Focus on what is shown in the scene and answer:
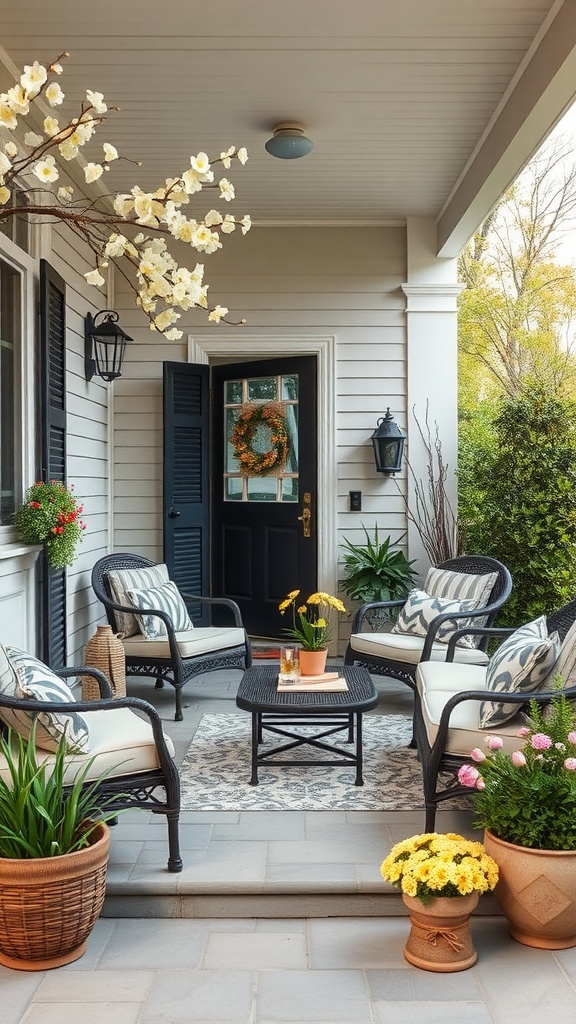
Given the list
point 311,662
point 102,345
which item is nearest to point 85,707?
point 311,662

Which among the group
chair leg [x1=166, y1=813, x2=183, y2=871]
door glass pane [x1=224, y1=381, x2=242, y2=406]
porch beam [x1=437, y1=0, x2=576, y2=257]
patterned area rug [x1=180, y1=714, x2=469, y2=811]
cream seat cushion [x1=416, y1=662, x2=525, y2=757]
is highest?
porch beam [x1=437, y1=0, x2=576, y2=257]

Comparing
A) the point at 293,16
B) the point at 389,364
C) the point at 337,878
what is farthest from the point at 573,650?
the point at 389,364

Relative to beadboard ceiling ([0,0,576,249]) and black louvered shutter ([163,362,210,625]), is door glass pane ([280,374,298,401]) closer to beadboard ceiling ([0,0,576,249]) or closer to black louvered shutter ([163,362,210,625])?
black louvered shutter ([163,362,210,625])

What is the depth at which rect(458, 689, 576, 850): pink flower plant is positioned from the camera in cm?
256

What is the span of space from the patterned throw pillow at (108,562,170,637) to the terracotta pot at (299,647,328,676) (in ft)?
4.64

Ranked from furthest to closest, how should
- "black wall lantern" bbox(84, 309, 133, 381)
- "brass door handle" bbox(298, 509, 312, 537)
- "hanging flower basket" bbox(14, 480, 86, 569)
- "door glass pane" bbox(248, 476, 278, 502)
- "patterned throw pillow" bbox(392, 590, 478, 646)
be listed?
"door glass pane" bbox(248, 476, 278, 502)
"brass door handle" bbox(298, 509, 312, 537)
"black wall lantern" bbox(84, 309, 133, 381)
"patterned throw pillow" bbox(392, 590, 478, 646)
"hanging flower basket" bbox(14, 480, 86, 569)

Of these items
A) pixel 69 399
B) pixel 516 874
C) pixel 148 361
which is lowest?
pixel 516 874

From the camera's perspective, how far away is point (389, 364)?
671 centimetres

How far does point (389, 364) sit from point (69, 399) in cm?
251

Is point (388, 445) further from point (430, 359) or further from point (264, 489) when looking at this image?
point (264, 489)

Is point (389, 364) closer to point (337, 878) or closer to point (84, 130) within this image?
point (337, 878)

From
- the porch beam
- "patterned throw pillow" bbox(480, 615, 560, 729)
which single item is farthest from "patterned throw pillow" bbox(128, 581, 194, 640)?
the porch beam

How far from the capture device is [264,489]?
7.18m

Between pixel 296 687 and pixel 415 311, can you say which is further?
pixel 415 311
